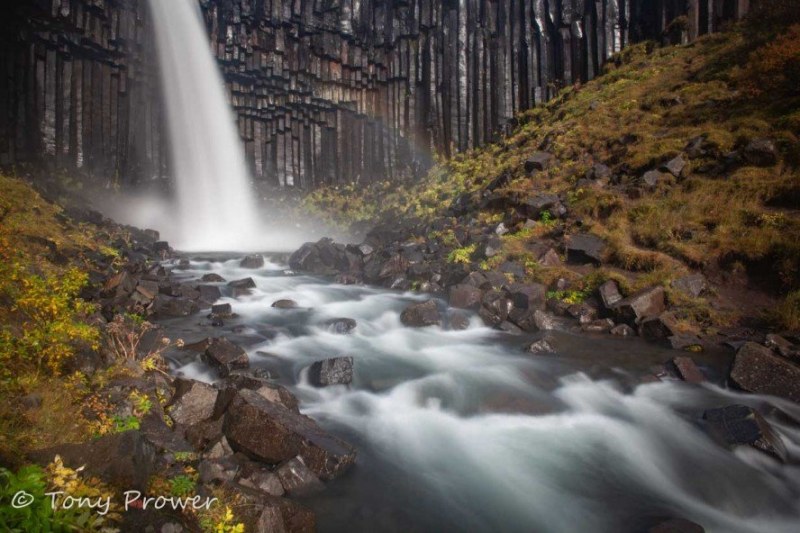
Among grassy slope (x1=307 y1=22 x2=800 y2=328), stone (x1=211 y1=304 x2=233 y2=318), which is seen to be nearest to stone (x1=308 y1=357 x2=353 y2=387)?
stone (x1=211 y1=304 x2=233 y2=318)

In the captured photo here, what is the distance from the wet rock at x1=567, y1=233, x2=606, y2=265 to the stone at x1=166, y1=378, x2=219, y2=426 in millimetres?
8816

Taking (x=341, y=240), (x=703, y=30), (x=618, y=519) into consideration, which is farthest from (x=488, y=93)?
(x=618, y=519)

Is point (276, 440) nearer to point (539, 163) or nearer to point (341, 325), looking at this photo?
point (341, 325)

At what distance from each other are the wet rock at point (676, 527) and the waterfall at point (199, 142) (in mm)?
20998

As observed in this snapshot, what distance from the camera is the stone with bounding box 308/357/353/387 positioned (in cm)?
608

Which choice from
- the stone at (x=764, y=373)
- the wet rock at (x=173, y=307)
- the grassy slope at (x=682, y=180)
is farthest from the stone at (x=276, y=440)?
the grassy slope at (x=682, y=180)

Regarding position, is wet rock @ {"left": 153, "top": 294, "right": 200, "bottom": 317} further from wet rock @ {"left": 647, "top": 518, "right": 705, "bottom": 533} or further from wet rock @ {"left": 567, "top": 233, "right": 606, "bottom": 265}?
wet rock @ {"left": 567, "top": 233, "right": 606, "bottom": 265}

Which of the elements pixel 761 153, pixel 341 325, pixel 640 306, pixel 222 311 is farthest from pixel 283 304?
pixel 761 153

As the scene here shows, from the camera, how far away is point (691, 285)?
27.1ft

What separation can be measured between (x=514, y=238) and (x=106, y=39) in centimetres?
2178

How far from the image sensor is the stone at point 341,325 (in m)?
8.72

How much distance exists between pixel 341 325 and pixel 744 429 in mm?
6699

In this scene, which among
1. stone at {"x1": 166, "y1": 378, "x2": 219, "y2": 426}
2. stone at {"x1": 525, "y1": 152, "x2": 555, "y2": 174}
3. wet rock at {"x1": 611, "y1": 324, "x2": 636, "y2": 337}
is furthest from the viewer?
stone at {"x1": 525, "y1": 152, "x2": 555, "y2": 174}

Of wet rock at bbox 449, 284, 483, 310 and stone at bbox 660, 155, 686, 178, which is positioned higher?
stone at bbox 660, 155, 686, 178
